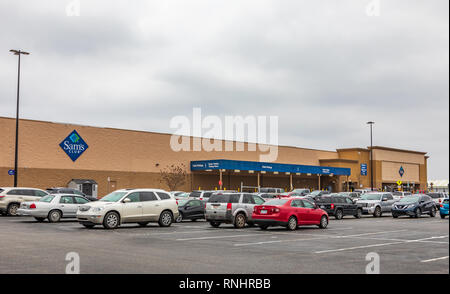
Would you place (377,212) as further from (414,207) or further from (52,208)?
(52,208)

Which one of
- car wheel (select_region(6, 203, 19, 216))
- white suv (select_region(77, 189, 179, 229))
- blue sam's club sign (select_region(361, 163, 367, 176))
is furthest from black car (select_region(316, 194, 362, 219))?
blue sam's club sign (select_region(361, 163, 367, 176))

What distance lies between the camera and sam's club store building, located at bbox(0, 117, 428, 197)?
4772 cm

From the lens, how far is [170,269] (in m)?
10.3

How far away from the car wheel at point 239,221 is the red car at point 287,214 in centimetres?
116

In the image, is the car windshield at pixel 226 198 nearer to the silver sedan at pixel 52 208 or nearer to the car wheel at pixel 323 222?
the car wheel at pixel 323 222

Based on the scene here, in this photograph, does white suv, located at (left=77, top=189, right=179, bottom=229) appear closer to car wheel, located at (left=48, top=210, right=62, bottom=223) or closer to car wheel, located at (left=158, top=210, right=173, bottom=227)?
car wheel, located at (left=158, top=210, right=173, bottom=227)

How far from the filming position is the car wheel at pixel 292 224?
21.7 metres

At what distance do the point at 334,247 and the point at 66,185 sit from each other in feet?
129

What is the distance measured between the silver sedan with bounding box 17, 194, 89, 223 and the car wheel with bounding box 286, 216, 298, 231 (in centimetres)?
1166

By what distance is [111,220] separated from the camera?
21578 mm

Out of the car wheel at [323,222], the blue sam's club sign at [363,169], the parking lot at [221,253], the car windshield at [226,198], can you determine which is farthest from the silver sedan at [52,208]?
the blue sam's club sign at [363,169]
